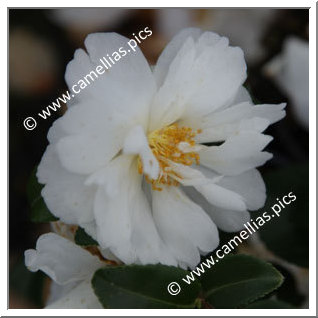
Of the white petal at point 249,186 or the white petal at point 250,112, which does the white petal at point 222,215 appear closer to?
the white petal at point 249,186

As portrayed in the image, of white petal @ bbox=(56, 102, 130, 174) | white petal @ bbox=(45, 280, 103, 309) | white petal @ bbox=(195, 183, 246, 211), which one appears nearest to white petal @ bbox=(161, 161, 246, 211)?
white petal @ bbox=(195, 183, 246, 211)

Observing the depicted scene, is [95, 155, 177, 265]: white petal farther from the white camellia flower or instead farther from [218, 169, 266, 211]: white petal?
[218, 169, 266, 211]: white petal

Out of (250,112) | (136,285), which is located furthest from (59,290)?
(250,112)

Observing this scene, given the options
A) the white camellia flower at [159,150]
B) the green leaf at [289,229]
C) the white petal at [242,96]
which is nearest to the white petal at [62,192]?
the white camellia flower at [159,150]

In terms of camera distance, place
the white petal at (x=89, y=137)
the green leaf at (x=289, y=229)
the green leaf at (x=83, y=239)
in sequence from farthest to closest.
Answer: the green leaf at (x=289, y=229) < the green leaf at (x=83, y=239) < the white petal at (x=89, y=137)
